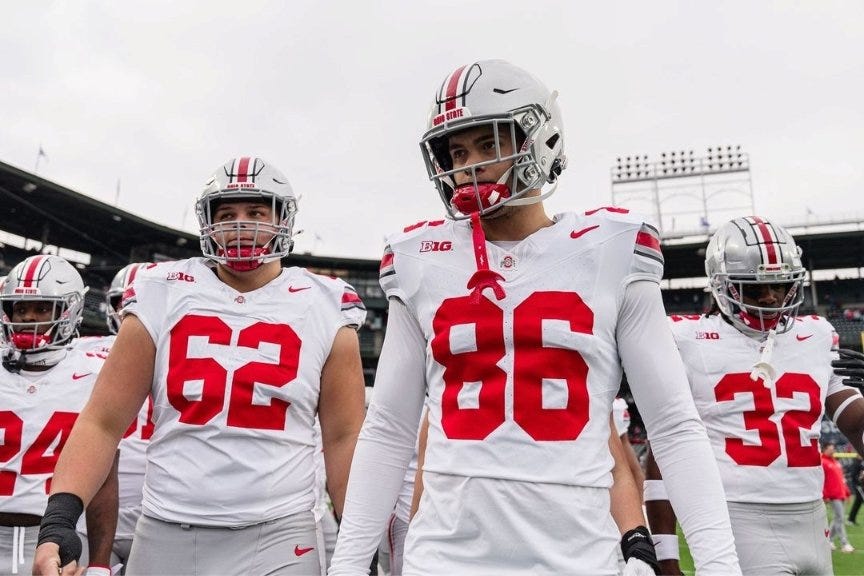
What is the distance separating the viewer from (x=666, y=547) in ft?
12.4

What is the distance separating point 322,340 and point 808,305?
119ft

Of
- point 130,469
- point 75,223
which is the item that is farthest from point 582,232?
Result: point 75,223

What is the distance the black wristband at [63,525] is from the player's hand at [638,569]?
1.56 metres

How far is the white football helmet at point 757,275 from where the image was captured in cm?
364

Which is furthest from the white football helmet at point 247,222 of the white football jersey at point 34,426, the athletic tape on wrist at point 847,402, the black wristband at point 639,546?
the athletic tape on wrist at point 847,402

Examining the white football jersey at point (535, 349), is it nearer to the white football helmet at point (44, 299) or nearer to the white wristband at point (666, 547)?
the white wristband at point (666, 547)

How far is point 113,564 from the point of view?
4.17 metres

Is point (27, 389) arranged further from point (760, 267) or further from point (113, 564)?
point (760, 267)

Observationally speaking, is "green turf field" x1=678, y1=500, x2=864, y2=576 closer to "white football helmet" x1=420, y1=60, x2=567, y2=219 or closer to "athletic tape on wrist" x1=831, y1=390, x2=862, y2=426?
"athletic tape on wrist" x1=831, y1=390, x2=862, y2=426

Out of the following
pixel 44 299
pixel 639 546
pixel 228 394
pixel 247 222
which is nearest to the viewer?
pixel 639 546

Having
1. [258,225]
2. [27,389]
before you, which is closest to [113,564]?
[27,389]

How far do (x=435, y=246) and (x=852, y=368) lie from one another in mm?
2533

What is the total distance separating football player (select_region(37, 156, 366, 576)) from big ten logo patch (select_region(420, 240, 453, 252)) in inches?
39.3

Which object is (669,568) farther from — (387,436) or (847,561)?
(847,561)
